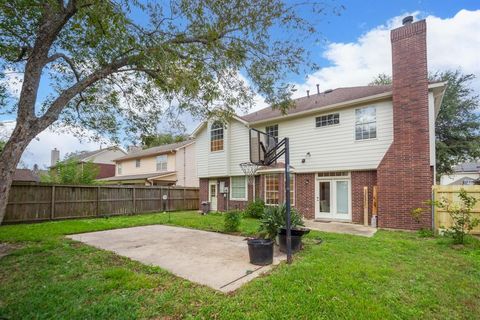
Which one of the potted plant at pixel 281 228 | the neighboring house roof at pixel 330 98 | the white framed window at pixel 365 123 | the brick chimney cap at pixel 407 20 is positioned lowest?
the potted plant at pixel 281 228

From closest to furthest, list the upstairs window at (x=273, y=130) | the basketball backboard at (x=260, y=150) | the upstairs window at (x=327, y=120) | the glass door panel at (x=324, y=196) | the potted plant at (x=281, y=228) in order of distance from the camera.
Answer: the potted plant at (x=281, y=228)
the basketball backboard at (x=260, y=150)
the upstairs window at (x=327, y=120)
the glass door panel at (x=324, y=196)
the upstairs window at (x=273, y=130)

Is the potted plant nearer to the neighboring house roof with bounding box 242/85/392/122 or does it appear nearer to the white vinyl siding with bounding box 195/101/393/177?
the neighboring house roof with bounding box 242/85/392/122

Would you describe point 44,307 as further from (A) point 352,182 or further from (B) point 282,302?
(A) point 352,182

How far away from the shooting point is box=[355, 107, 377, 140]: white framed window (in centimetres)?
1066

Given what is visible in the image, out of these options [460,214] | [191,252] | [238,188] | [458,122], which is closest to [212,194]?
[238,188]

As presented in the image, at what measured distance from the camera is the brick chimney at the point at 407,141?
362 inches

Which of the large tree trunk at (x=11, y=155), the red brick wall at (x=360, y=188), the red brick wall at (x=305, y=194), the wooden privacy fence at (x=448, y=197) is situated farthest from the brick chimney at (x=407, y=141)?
the large tree trunk at (x=11, y=155)

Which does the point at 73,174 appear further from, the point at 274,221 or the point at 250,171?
the point at 274,221

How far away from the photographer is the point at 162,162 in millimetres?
24141

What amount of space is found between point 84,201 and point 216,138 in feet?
26.6

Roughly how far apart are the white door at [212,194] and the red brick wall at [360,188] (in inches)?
338

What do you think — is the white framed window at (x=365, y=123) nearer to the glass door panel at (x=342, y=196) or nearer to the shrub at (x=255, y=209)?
the glass door panel at (x=342, y=196)

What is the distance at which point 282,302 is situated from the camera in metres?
3.54

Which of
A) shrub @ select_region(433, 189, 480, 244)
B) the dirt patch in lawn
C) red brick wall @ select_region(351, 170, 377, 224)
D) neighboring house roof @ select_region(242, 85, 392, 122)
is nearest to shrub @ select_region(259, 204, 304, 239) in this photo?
neighboring house roof @ select_region(242, 85, 392, 122)
